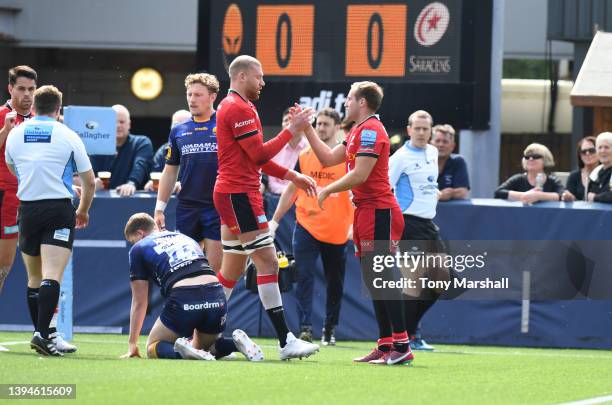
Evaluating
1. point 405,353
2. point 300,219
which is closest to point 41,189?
point 405,353

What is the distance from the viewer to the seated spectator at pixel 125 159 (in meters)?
13.9

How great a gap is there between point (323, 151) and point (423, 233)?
231 centimetres

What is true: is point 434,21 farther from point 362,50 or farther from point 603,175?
point 603,175

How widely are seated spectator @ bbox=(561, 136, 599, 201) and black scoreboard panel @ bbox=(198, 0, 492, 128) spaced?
1705mm

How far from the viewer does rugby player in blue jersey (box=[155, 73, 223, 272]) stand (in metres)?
10.7

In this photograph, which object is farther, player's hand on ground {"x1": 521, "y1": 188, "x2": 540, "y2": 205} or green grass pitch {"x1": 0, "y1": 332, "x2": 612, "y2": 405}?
player's hand on ground {"x1": 521, "y1": 188, "x2": 540, "y2": 205}

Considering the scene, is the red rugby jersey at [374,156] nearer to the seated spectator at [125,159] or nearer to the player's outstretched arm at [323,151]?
the player's outstretched arm at [323,151]

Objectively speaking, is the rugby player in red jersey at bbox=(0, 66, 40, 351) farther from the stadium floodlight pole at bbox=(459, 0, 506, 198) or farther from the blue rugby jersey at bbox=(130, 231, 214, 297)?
the stadium floodlight pole at bbox=(459, 0, 506, 198)

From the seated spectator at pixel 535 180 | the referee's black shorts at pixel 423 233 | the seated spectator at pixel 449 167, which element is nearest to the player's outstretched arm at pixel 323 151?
the referee's black shorts at pixel 423 233

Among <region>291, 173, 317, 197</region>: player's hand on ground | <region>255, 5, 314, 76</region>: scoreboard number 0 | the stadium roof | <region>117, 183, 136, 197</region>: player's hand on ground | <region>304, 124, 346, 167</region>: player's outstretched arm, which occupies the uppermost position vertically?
<region>255, 5, 314, 76</region>: scoreboard number 0

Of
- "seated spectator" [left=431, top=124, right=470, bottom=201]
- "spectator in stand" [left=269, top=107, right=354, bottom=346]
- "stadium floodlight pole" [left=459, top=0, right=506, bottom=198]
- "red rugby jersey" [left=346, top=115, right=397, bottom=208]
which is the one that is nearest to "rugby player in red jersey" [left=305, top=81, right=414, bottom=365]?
"red rugby jersey" [left=346, top=115, right=397, bottom=208]

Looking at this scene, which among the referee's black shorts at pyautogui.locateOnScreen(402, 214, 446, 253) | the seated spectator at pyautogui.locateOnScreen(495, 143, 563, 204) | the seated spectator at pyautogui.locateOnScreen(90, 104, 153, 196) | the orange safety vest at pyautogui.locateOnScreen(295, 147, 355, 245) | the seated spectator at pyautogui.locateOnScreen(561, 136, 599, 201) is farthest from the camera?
the seated spectator at pyautogui.locateOnScreen(90, 104, 153, 196)

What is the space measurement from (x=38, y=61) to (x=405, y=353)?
643 inches

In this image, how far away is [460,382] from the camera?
28.1 feet
